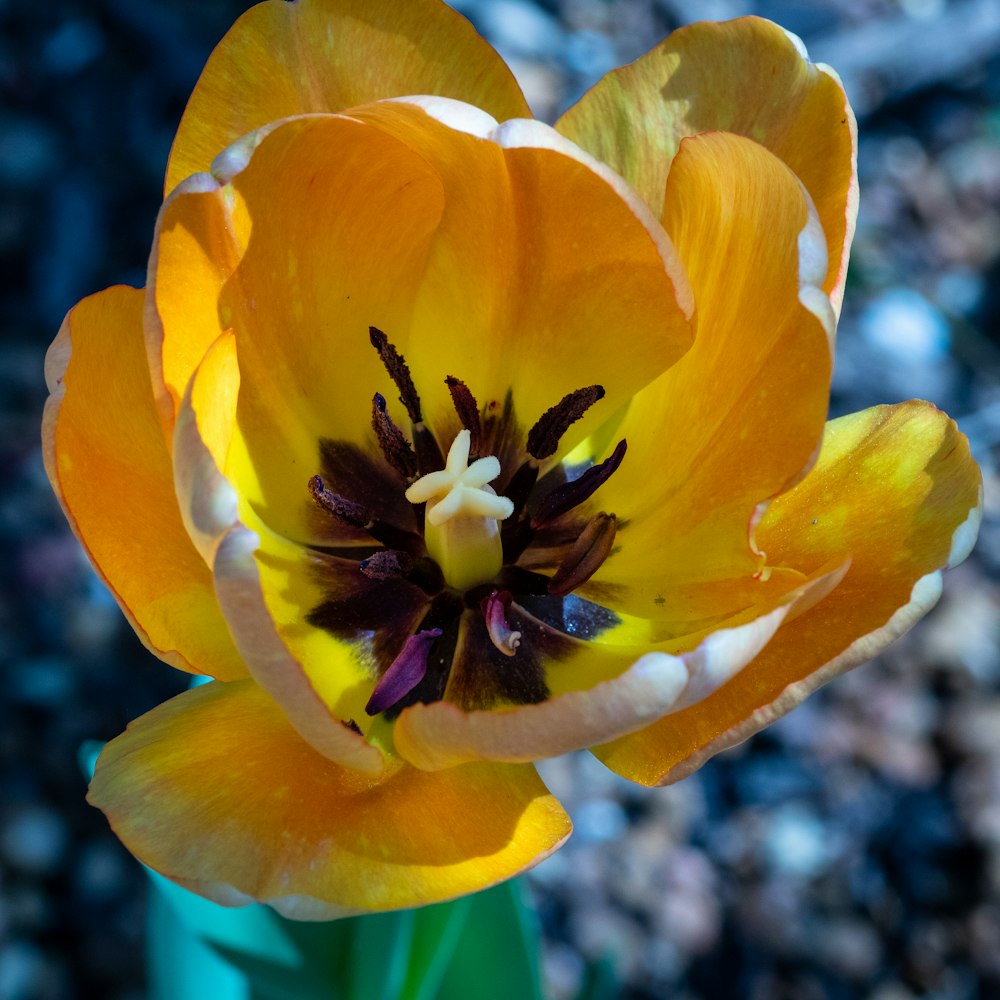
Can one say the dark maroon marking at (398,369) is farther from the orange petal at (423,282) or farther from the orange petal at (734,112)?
the orange petal at (734,112)

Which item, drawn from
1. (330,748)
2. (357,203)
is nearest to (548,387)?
(357,203)

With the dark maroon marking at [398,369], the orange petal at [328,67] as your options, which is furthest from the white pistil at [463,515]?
the orange petal at [328,67]

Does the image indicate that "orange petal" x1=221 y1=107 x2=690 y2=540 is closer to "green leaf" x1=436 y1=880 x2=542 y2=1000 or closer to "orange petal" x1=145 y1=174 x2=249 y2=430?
"orange petal" x1=145 y1=174 x2=249 y2=430

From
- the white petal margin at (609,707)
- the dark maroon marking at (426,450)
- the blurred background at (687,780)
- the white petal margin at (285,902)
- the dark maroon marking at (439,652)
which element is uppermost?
the white petal margin at (609,707)

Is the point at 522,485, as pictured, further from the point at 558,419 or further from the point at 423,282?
the point at 423,282

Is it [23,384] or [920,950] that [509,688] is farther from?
[23,384]

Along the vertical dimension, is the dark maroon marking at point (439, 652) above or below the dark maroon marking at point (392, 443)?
below

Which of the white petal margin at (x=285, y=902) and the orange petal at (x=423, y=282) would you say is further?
the orange petal at (x=423, y=282)

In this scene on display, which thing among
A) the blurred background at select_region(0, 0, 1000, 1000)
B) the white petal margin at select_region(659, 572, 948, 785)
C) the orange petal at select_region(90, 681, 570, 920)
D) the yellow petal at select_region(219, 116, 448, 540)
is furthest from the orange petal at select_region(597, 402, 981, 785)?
the blurred background at select_region(0, 0, 1000, 1000)
